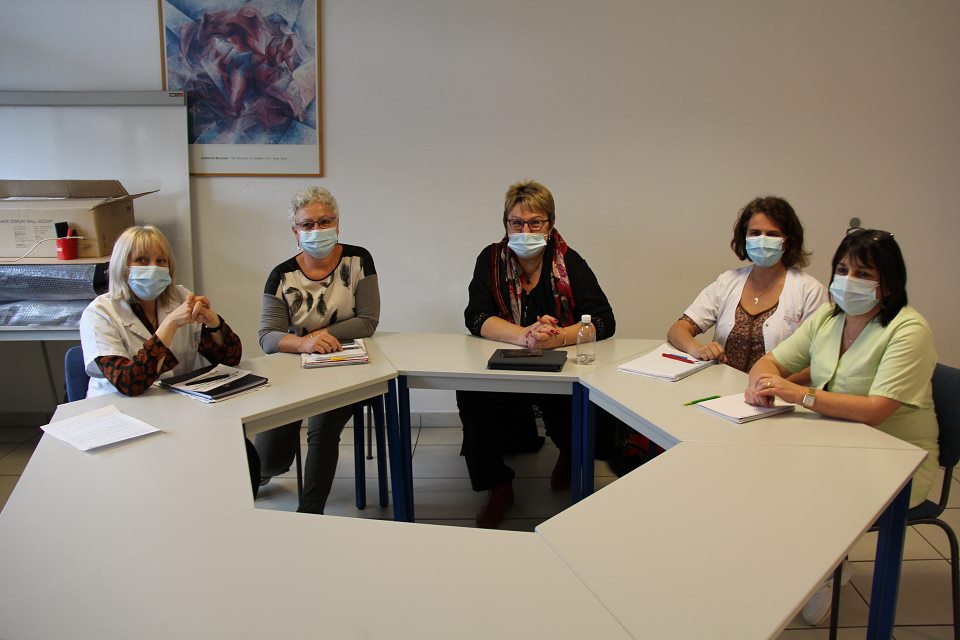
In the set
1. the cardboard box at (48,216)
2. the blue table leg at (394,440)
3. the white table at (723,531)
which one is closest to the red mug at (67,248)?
the cardboard box at (48,216)

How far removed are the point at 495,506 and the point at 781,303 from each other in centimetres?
140

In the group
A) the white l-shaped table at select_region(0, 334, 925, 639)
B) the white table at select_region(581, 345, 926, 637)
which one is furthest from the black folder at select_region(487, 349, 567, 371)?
the white l-shaped table at select_region(0, 334, 925, 639)

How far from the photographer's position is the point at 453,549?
1.32 meters

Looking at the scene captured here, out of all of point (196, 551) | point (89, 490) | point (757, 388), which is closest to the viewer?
point (196, 551)

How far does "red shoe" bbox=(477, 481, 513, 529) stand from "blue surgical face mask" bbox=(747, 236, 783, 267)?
1367mm

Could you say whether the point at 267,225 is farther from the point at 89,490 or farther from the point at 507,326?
the point at 89,490

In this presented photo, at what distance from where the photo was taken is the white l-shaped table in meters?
1.11

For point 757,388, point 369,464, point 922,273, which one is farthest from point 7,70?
point 922,273

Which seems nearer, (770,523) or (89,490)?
(770,523)

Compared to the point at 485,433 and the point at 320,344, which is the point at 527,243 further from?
the point at 320,344

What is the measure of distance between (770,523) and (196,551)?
1.14 m

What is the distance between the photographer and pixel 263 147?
3594 millimetres

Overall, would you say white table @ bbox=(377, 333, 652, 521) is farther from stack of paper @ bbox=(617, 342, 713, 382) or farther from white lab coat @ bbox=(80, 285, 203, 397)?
white lab coat @ bbox=(80, 285, 203, 397)

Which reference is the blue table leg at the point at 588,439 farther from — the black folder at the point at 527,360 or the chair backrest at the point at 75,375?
the chair backrest at the point at 75,375
